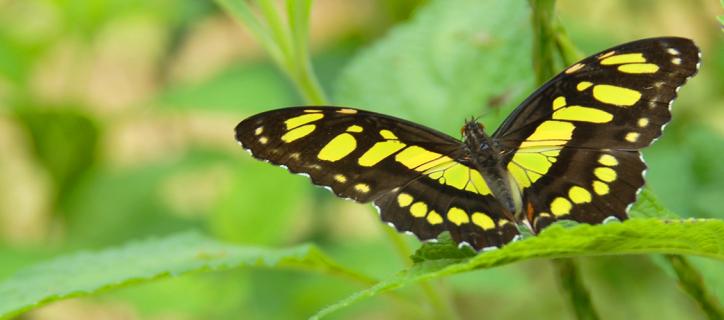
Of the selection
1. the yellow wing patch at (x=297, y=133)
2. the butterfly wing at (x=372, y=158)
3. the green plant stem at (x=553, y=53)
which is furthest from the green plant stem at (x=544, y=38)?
the yellow wing patch at (x=297, y=133)

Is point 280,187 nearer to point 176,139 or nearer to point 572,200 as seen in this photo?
point 572,200

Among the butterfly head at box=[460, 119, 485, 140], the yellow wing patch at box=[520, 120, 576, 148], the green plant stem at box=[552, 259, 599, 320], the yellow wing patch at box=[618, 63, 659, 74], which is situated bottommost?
the green plant stem at box=[552, 259, 599, 320]

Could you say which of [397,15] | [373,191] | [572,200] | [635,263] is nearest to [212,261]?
[373,191]

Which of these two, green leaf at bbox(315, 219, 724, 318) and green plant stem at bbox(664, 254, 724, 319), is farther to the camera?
green plant stem at bbox(664, 254, 724, 319)

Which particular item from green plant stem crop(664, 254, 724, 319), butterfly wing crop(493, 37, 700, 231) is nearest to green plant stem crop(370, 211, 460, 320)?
butterfly wing crop(493, 37, 700, 231)

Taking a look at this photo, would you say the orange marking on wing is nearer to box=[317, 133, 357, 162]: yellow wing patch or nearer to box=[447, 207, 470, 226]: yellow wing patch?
box=[447, 207, 470, 226]: yellow wing patch

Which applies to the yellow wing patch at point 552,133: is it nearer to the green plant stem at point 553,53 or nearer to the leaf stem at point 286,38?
the green plant stem at point 553,53
